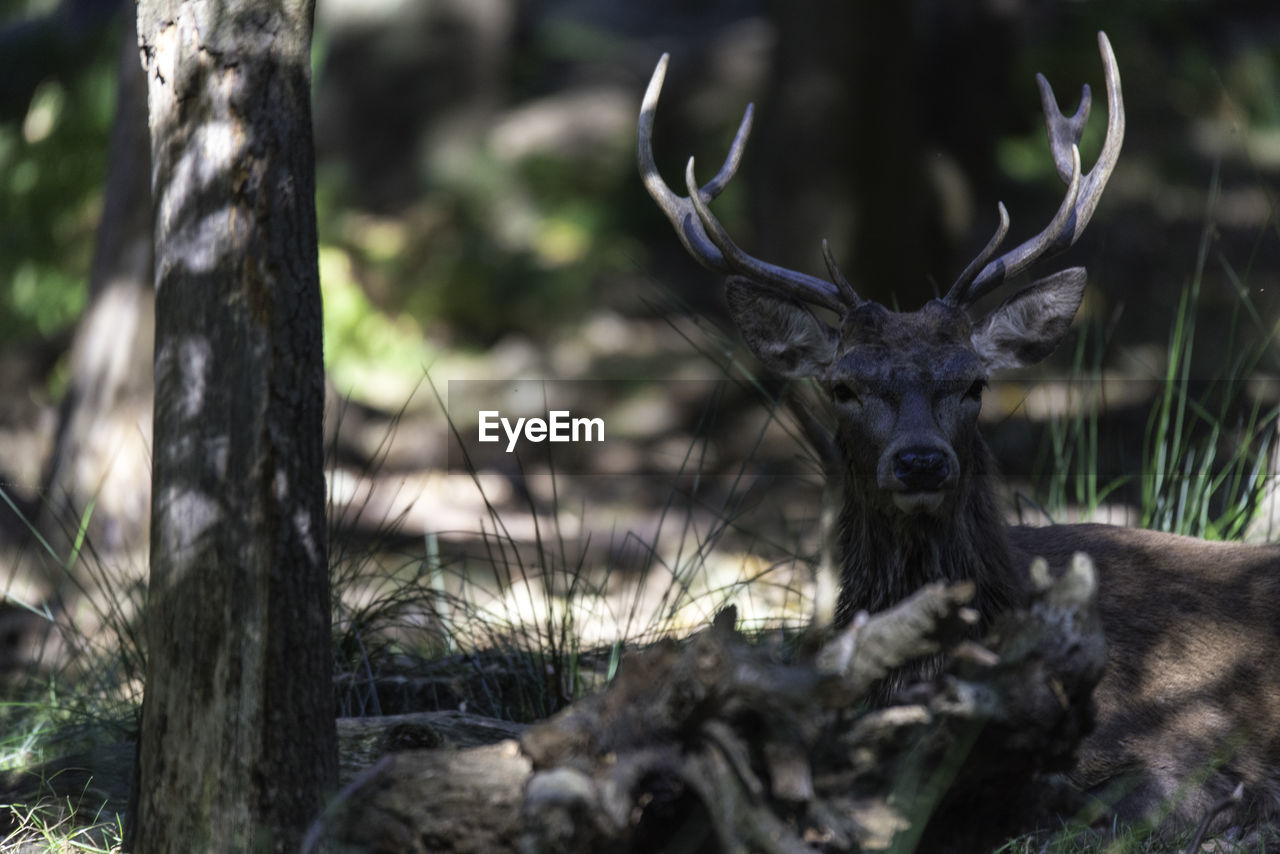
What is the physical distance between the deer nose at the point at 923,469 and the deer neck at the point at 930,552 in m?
0.18

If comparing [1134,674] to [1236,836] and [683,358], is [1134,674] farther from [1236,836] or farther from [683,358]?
[683,358]

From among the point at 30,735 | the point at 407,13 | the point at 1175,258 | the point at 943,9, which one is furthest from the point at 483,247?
the point at 30,735

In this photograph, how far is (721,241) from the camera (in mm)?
4797

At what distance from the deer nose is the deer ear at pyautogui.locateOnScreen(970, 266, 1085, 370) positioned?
67cm

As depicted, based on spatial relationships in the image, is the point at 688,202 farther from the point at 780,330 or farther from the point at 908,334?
the point at 908,334

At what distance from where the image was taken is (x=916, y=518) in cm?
450

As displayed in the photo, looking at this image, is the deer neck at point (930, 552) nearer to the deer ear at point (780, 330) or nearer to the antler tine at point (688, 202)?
the deer ear at point (780, 330)

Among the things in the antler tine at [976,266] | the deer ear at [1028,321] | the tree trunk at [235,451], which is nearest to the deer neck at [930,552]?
the deer ear at [1028,321]

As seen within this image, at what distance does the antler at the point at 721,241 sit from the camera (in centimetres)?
480

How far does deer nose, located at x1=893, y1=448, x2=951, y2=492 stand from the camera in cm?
428

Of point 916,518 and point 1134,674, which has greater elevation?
point 916,518

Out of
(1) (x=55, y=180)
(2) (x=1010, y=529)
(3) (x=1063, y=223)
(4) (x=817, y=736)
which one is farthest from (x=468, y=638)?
(1) (x=55, y=180)

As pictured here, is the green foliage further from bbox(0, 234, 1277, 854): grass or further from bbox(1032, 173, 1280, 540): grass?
bbox(1032, 173, 1280, 540): grass

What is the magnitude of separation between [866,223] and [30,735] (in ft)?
23.8
